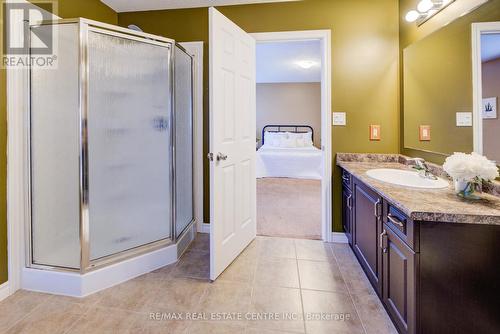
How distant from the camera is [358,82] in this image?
265 centimetres

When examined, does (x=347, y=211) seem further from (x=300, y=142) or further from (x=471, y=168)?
(x=300, y=142)

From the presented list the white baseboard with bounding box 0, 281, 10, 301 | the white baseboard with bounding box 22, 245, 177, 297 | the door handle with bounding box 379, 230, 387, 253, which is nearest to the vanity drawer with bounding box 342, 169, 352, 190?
the door handle with bounding box 379, 230, 387, 253

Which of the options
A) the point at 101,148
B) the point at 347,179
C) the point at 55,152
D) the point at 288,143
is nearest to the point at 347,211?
the point at 347,179

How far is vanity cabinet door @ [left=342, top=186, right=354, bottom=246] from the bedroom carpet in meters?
0.37

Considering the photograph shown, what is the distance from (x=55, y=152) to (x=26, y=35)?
0.84 meters

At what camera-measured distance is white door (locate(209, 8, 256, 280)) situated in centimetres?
200

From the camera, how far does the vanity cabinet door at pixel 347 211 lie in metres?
2.41

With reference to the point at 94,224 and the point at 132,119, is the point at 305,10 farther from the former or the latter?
the point at 94,224

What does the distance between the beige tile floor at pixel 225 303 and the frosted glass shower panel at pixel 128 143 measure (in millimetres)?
365

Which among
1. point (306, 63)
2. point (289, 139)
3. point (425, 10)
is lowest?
point (289, 139)

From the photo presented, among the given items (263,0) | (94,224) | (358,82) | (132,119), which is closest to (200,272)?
(94,224)

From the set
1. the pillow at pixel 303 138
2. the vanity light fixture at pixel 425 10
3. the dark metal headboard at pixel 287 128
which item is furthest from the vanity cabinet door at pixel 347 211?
the dark metal headboard at pixel 287 128

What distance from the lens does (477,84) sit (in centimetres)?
157

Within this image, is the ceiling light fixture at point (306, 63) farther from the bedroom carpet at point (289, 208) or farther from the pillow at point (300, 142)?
the bedroom carpet at point (289, 208)
